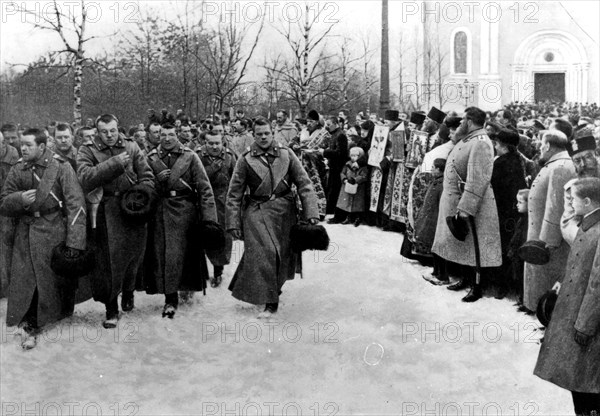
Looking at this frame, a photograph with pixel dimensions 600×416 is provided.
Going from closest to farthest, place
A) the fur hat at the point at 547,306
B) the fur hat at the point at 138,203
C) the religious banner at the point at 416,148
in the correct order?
1. the fur hat at the point at 547,306
2. the fur hat at the point at 138,203
3. the religious banner at the point at 416,148

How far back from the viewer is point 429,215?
807cm

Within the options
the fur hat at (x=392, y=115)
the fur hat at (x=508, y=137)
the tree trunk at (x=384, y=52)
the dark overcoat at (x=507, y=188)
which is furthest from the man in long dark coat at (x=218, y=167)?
the tree trunk at (x=384, y=52)

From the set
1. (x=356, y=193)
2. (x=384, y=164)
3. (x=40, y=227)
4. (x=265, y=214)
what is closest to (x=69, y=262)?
(x=40, y=227)

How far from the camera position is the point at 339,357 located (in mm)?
5965

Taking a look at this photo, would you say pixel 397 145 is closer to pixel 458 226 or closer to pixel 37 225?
pixel 458 226

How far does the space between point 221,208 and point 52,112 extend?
8.30 meters

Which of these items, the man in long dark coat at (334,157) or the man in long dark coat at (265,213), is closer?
the man in long dark coat at (265,213)

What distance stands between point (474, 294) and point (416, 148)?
2.90 metres

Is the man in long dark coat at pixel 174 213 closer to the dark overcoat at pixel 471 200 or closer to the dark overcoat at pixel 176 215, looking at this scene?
the dark overcoat at pixel 176 215

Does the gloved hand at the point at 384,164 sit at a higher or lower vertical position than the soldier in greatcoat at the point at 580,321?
higher

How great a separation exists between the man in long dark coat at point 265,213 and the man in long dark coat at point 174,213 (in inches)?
12.2

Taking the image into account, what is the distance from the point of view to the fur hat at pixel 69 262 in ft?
19.7

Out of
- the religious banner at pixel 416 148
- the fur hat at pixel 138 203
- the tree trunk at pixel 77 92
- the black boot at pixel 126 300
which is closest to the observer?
the fur hat at pixel 138 203

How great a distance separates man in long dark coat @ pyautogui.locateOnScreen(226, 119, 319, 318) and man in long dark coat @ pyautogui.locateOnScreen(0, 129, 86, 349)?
156cm
